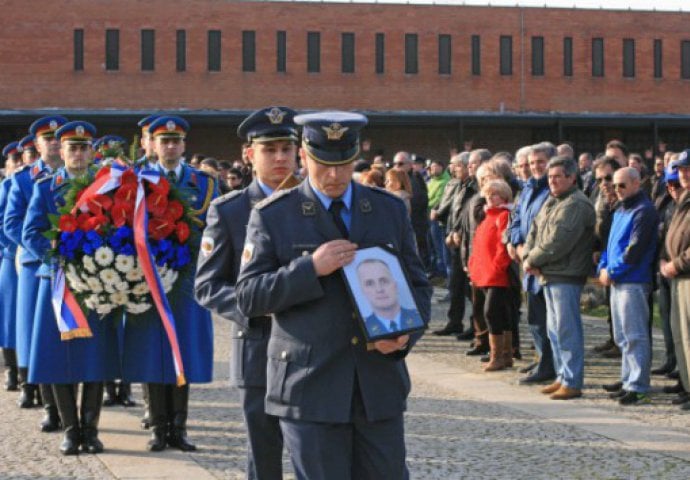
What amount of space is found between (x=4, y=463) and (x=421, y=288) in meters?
4.11

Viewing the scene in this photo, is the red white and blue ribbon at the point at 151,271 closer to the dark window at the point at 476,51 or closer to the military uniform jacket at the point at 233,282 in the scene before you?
the military uniform jacket at the point at 233,282

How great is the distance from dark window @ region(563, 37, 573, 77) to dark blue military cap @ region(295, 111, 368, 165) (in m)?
51.9

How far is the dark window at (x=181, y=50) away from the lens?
2024 inches

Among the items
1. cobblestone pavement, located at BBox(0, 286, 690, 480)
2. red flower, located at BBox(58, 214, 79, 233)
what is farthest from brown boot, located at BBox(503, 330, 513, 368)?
red flower, located at BBox(58, 214, 79, 233)

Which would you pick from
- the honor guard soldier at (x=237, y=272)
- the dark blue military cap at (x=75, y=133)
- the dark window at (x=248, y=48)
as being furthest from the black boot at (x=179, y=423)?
the dark window at (x=248, y=48)

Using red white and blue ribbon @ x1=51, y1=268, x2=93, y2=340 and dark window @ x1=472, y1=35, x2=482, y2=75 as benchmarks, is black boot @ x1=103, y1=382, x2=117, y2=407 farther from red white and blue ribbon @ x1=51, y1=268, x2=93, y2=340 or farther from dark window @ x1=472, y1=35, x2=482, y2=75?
dark window @ x1=472, y1=35, x2=482, y2=75

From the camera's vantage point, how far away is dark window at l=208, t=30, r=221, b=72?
169 feet

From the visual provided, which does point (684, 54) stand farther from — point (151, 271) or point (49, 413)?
point (151, 271)

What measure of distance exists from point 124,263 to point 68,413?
3.75 feet

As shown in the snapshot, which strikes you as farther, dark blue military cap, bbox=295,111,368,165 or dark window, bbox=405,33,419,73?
dark window, bbox=405,33,419,73

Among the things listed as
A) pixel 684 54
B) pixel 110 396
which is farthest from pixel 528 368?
pixel 684 54

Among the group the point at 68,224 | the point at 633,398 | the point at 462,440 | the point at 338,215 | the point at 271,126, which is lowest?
the point at 462,440

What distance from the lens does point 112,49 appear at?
2010 inches

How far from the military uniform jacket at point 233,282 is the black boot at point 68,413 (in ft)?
9.57
